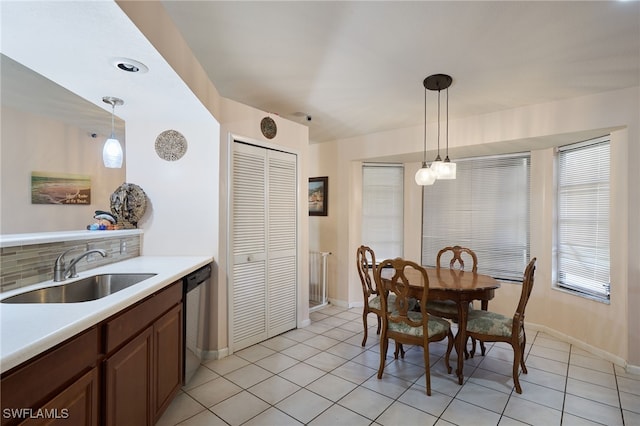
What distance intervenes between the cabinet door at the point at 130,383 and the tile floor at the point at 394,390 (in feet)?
1.48

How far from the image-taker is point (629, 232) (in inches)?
105

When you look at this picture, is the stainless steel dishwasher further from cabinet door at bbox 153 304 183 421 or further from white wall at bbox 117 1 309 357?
white wall at bbox 117 1 309 357

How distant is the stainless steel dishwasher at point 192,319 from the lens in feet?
7.42

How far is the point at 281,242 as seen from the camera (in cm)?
338

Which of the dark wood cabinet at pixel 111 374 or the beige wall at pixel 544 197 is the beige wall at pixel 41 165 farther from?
the beige wall at pixel 544 197

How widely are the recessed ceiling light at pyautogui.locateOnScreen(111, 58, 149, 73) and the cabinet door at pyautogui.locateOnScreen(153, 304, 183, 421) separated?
1.47 metres

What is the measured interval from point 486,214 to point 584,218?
0.97m

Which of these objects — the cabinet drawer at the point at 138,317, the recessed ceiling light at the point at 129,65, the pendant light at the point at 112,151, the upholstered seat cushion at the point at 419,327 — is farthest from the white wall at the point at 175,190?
Answer: the upholstered seat cushion at the point at 419,327

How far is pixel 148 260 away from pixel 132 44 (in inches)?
68.1

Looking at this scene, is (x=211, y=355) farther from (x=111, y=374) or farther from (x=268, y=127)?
(x=268, y=127)

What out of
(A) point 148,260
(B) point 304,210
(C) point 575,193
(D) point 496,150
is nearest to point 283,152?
(B) point 304,210

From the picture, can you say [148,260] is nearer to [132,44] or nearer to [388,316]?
[132,44]

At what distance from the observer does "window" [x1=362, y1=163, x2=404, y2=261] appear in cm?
464

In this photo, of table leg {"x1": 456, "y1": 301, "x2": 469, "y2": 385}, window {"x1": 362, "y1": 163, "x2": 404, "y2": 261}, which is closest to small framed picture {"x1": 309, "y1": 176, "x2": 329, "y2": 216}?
window {"x1": 362, "y1": 163, "x2": 404, "y2": 261}
